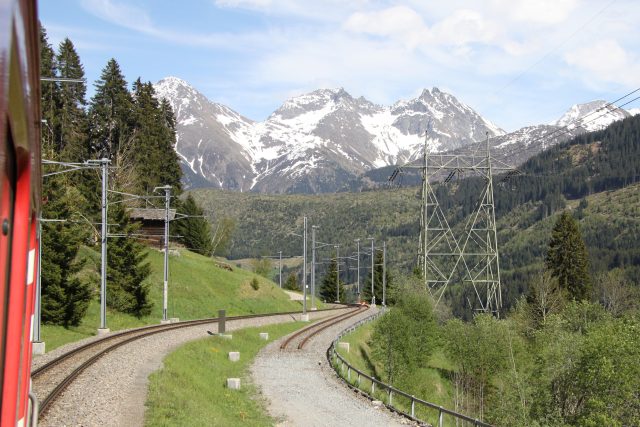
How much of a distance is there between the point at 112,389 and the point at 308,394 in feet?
31.8

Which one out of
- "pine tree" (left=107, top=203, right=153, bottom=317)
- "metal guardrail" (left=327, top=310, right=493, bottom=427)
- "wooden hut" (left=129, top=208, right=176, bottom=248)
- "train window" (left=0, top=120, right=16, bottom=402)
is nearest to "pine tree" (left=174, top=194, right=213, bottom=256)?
"wooden hut" (left=129, top=208, right=176, bottom=248)

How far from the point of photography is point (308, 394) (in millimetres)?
30266

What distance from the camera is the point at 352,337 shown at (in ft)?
183

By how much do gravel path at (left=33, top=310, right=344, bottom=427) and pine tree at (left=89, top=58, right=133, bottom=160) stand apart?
56984mm

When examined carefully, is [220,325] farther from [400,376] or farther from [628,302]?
[628,302]

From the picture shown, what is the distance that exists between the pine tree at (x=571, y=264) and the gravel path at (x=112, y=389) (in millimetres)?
66466

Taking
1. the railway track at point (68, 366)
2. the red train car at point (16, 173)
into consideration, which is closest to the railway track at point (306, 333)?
the railway track at point (68, 366)

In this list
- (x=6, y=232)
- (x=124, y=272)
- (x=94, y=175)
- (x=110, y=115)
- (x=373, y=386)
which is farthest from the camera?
(x=110, y=115)

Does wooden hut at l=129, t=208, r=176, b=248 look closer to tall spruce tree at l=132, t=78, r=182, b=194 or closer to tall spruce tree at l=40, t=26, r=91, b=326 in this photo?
tall spruce tree at l=132, t=78, r=182, b=194

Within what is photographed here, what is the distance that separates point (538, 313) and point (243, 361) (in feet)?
178

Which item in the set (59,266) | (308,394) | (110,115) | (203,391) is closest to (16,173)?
(203,391)

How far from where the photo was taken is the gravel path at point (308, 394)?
2556 centimetres

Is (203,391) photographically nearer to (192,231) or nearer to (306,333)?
(306,333)

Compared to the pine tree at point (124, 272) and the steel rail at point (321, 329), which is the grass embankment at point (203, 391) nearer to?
the steel rail at point (321, 329)
